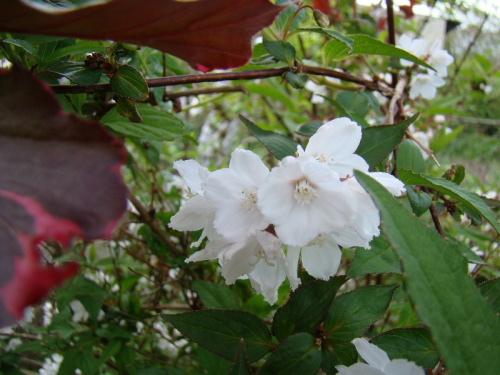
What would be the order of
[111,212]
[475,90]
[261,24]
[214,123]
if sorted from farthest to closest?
[214,123] → [475,90] → [261,24] → [111,212]

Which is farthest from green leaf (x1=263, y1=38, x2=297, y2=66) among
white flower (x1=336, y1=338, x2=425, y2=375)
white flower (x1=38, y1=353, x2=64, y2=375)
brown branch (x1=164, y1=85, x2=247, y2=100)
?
white flower (x1=38, y1=353, x2=64, y2=375)

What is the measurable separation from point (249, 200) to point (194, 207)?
76mm

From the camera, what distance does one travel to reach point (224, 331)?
0.59 meters

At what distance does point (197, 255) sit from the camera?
0.57 metres

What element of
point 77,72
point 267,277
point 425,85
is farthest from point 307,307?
point 425,85

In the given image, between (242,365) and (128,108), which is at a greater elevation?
(128,108)

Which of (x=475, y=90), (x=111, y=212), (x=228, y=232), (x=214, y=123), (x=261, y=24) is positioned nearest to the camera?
(x=111, y=212)

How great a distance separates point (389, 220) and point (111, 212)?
23 centimetres

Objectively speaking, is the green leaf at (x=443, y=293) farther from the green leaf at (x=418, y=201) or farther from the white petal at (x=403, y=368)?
the green leaf at (x=418, y=201)

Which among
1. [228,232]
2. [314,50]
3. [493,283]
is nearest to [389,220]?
[228,232]

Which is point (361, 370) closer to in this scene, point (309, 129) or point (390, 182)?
point (390, 182)

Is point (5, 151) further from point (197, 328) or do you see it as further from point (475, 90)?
point (475, 90)

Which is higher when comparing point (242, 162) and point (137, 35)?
point (137, 35)

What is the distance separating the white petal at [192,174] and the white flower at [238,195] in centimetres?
4
